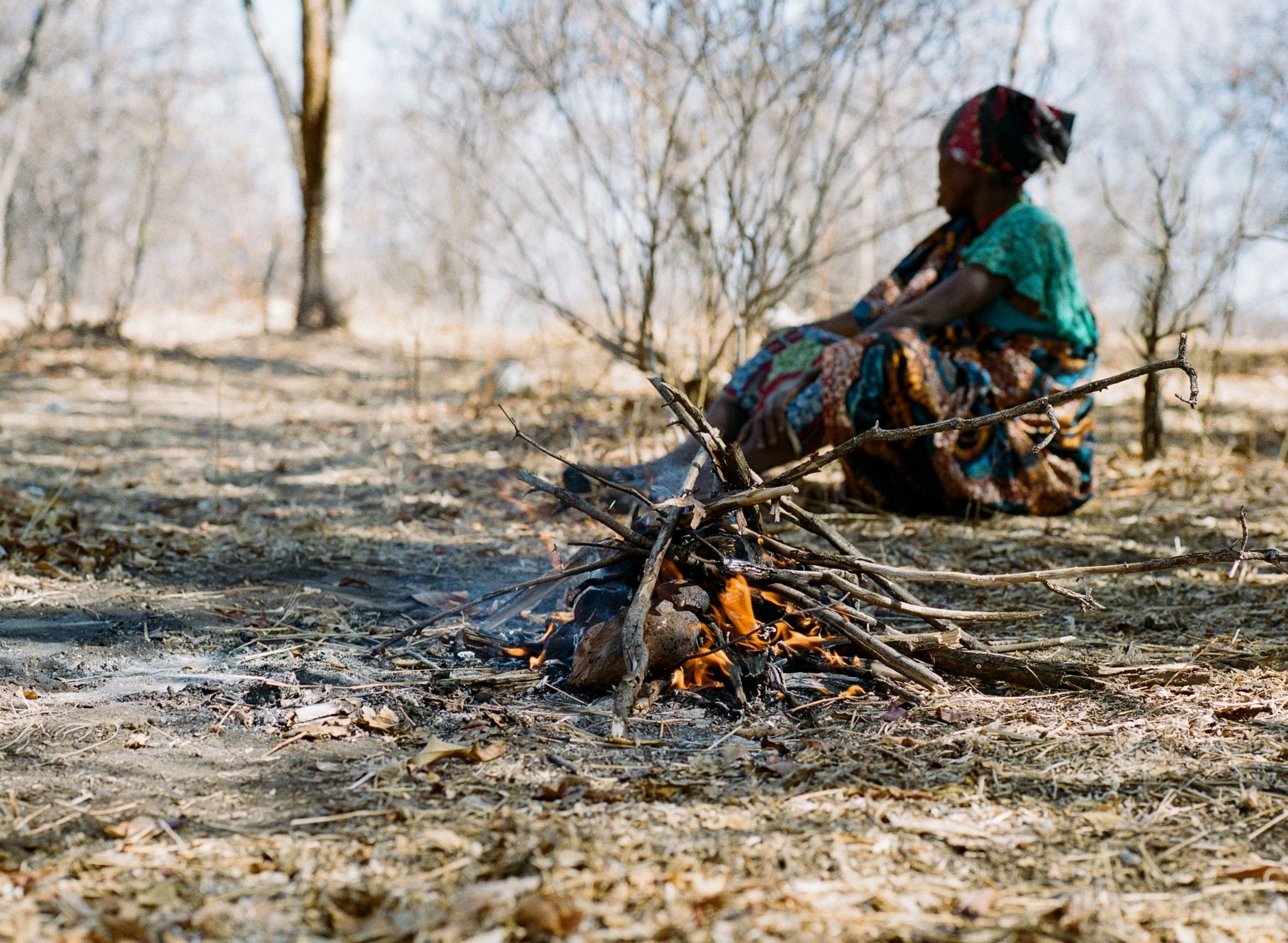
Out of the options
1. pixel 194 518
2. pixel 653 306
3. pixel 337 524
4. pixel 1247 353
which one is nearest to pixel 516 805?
pixel 337 524

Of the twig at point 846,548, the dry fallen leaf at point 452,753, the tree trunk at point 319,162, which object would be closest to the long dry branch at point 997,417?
the twig at point 846,548

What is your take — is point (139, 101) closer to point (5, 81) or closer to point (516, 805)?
point (5, 81)

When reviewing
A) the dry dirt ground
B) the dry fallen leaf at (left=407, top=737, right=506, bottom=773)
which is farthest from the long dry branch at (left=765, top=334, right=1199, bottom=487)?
the dry fallen leaf at (left=407, top=737, right=506, bottom=773)

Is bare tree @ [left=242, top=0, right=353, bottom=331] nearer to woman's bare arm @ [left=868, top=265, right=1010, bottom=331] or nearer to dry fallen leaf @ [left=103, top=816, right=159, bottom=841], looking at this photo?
woman's bare arm @ [left=868, top=265, right=1010, bottom=331]

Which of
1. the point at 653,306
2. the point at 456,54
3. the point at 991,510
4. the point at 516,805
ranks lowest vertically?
the point at 516,805

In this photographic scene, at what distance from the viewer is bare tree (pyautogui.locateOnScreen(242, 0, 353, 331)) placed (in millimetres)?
8078

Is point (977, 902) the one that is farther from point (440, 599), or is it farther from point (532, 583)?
point (440, 599)

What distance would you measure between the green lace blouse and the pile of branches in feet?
5.56

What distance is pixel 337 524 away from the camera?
363 centimetres

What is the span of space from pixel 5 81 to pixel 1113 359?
53.3 feet

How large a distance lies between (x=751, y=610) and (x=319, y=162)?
7.35m

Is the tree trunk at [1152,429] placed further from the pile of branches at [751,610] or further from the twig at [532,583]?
the twig at [532,583]

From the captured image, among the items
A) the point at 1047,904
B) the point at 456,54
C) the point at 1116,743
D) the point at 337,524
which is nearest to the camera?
the point at 1047,904

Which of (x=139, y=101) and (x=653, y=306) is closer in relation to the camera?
(x=653, y=306)
